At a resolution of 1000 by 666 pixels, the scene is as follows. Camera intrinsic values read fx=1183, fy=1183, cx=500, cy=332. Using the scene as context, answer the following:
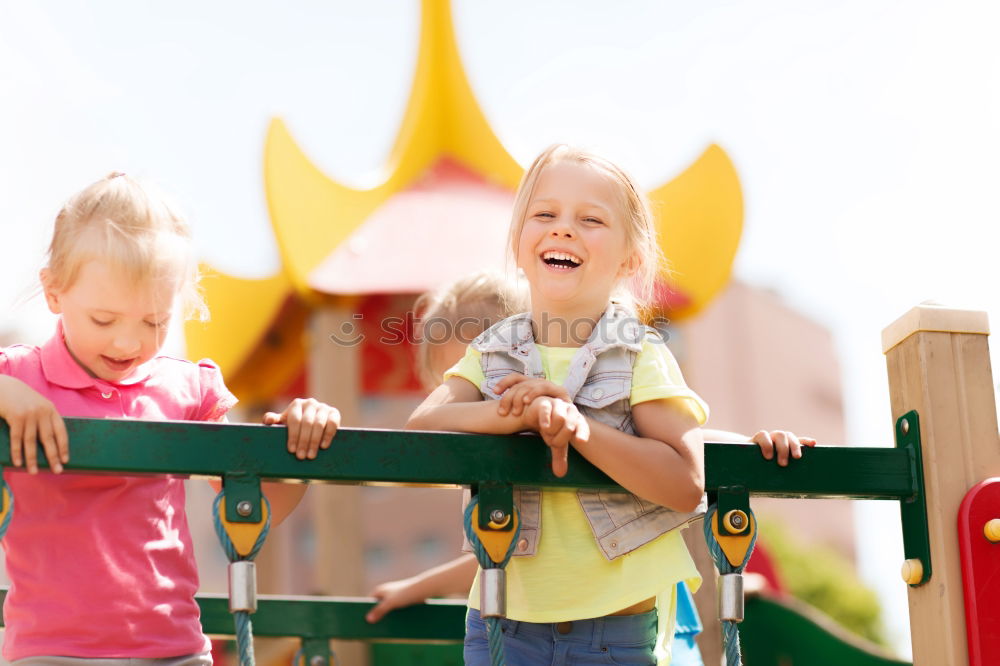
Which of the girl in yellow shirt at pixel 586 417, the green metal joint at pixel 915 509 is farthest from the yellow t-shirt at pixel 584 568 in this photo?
the green metal joint at pixel 915 509

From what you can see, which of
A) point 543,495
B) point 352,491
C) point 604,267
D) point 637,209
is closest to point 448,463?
point 543,495

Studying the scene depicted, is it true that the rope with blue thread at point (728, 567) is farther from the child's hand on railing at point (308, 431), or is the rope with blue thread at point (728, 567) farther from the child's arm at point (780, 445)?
the child's hand on railing at point (308, 431)

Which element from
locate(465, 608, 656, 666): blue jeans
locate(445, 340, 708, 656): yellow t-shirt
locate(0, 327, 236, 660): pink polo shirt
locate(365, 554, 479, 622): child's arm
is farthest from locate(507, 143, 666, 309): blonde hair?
locate(365, 554, 479, 622): child's arm

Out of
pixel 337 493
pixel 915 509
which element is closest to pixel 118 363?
pixel 915 509

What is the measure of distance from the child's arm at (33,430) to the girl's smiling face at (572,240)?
0.93 meters

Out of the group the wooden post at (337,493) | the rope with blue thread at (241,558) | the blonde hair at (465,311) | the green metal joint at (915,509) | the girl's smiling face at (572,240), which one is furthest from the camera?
the wooden post at (337,493)

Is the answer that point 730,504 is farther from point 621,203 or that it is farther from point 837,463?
point 621,203

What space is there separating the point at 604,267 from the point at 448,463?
2.06ft

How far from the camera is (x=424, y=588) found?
9.63 ft

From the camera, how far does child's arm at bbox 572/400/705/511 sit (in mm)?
1825

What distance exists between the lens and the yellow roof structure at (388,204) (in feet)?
19.9

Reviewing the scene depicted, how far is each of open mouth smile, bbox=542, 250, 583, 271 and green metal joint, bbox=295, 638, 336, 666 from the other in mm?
1206

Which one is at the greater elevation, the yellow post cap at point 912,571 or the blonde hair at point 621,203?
the blonde hair at point 621,203

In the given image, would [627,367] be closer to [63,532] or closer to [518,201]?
[518,201]
